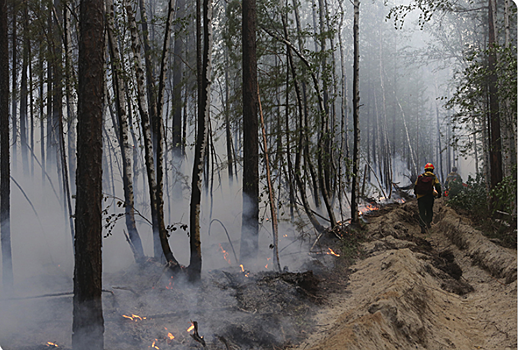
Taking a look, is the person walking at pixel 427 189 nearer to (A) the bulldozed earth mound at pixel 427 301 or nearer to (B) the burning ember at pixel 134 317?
(A) the bulldozed earth mound at pixel 427 301

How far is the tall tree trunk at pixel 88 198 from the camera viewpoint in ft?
12.2

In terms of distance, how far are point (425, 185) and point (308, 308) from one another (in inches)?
274

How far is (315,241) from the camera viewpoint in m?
8.58

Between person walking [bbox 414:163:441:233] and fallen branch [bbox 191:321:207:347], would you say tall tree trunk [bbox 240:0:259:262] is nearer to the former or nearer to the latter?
fallen branch [bbox 191:321:207:347]

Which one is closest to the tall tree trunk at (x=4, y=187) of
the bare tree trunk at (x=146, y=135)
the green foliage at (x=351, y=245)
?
the bare tree trunk at (x=146, y=135)

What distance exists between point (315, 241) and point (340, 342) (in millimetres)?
4803

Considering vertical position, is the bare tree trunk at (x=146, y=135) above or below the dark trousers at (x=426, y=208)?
above

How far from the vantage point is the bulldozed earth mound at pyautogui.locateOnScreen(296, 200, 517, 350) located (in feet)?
14.0

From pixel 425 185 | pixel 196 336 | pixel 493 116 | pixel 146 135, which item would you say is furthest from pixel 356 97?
pixel 196 336

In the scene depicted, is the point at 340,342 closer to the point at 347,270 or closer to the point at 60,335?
the point at 60,335

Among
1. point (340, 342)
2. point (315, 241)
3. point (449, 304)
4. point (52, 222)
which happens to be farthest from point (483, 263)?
point (52, 222)

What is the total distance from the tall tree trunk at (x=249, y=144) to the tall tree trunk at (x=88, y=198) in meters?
3.89

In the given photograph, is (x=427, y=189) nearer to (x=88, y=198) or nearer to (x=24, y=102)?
(x=88, y=198)

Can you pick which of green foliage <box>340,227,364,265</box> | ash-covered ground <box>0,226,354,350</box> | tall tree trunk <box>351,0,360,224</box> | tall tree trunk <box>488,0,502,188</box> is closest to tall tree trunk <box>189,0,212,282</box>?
ash-covered ground <box>0,226,354,350</box>
